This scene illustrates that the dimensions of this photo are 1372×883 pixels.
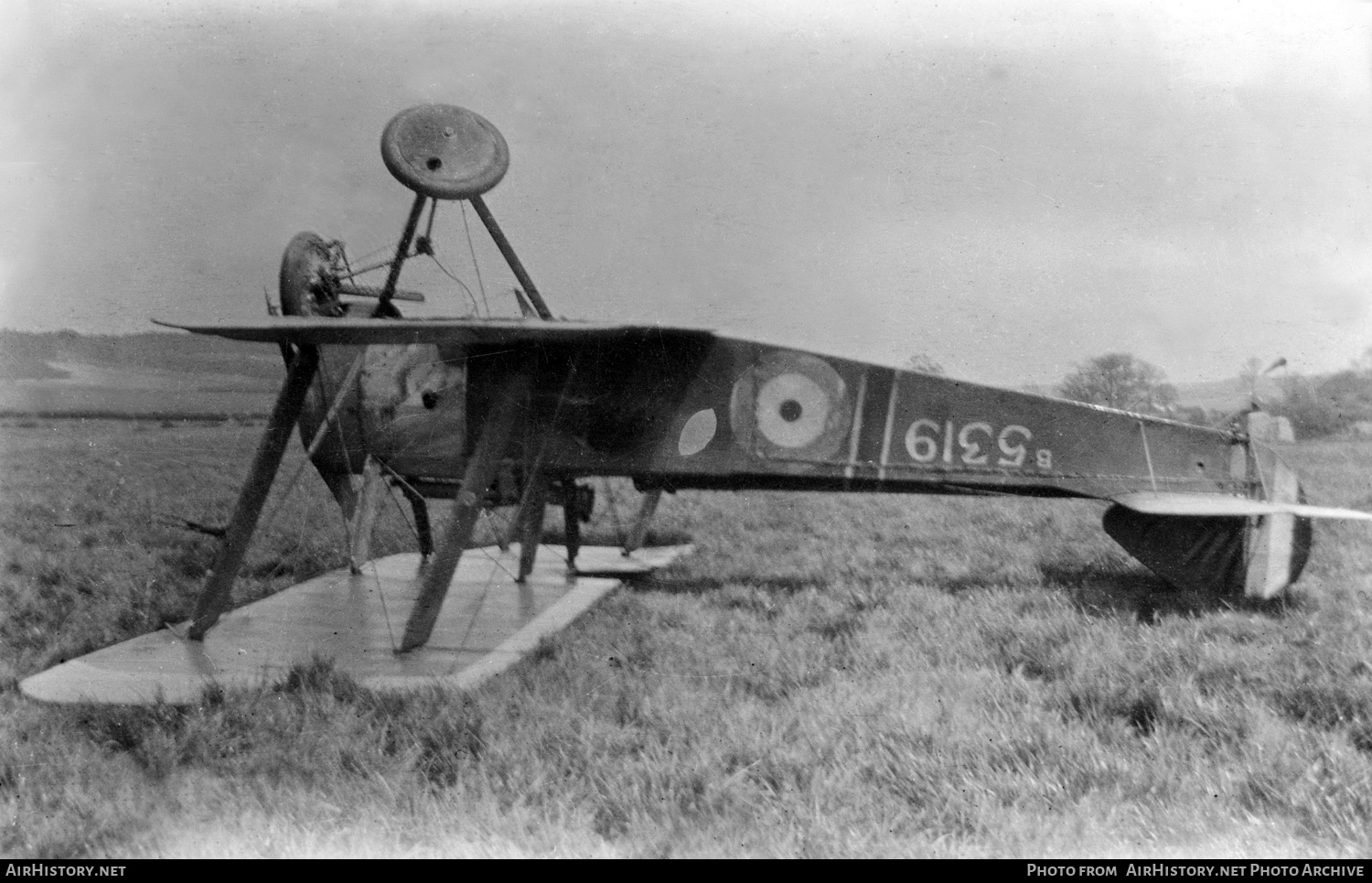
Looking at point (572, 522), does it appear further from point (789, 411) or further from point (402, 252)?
point (402, 252)

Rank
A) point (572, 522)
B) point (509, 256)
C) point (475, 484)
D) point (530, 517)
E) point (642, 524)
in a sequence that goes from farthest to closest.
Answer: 1. point (642, 524)
2. point (572, 522)
3. point (530, 517)
4. point (509, 256)
5. point (475, 484)

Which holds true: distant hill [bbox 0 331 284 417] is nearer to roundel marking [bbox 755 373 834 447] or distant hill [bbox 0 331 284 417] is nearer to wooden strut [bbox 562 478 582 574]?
wooden strut [bbox 562 478 582 574]

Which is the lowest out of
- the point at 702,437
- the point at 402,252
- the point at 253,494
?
the point at 253,494

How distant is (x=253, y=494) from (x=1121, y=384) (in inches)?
228

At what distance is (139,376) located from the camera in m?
7.65

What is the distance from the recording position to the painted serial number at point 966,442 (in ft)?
14.9

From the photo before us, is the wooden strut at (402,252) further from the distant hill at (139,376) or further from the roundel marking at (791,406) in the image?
the distant hill at (139,376)

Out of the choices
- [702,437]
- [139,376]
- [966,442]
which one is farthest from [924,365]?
[139,376]

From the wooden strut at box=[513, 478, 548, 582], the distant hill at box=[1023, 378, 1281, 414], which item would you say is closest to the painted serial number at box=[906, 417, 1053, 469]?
the distant hill at box=[1023, 378, 1281, 414]

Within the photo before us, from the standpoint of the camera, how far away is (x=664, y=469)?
179 inches

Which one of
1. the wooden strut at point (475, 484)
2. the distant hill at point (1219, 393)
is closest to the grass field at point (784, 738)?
the wooden strut at point (475, 484)

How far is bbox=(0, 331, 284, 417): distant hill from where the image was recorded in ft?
19.7

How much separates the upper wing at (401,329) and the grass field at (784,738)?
142cm

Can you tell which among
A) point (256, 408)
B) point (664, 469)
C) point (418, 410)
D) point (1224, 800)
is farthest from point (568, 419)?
point (256, 408)
